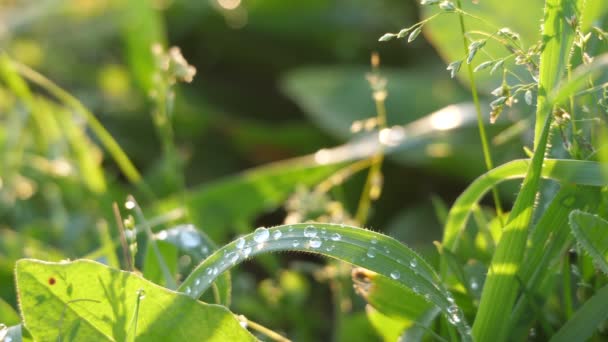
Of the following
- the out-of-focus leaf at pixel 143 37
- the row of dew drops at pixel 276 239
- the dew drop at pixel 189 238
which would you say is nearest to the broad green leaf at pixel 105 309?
the row of dew drops at pixel 276 239

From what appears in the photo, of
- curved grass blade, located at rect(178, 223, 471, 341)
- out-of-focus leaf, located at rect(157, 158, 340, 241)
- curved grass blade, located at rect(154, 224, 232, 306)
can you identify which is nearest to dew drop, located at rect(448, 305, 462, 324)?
curved grass blade, located at rect(178, 223, 471, 341)

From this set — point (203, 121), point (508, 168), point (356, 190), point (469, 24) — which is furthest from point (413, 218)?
point (508, 168)

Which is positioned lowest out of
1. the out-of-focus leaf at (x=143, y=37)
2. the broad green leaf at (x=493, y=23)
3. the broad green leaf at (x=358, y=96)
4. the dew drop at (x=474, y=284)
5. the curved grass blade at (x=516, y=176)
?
the dew drop at (x=474, y=284)

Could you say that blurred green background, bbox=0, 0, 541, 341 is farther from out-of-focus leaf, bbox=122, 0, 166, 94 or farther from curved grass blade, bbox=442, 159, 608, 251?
curved grass blade, bbox=442, 159, 608, 251

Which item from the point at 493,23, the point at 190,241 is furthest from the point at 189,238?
the point at 493,23

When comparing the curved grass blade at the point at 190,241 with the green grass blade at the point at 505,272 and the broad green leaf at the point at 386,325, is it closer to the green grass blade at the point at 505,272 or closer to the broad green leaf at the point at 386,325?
the broad green leaf at the point at 386,325

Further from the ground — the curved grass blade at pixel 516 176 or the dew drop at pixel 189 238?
the curved grass blade at pixel 516 176
